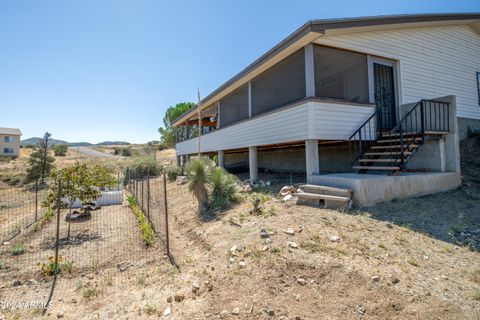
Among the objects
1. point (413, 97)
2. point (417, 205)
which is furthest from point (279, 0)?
point (417, 205)

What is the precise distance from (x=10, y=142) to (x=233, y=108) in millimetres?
56365

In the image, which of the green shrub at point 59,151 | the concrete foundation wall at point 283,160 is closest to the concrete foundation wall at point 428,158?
the concrete foundation wall at point 283,160

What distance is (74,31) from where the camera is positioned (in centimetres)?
790

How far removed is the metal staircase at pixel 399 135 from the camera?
594cm

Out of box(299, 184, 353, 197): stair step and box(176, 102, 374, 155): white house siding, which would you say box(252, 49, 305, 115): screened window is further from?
box(299, 184, 353, 197): stair step

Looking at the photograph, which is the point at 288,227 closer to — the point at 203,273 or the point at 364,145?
the point at 203,273

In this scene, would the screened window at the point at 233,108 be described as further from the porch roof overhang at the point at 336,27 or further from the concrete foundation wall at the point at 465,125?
the concrete foundation wall at the point at 465,125

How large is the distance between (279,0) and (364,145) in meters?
6.18

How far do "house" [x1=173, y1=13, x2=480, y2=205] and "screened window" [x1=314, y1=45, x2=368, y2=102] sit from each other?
1.4 inches

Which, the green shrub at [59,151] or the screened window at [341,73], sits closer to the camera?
the screened window at [341,73]

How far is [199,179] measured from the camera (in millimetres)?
6547

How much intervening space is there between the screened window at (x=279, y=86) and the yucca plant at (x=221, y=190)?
3592 mm

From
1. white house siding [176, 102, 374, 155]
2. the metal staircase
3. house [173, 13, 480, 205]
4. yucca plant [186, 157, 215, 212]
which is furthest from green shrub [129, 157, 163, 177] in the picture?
the metal staircase

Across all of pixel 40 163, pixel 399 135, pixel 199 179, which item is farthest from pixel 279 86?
pixel 40 163
